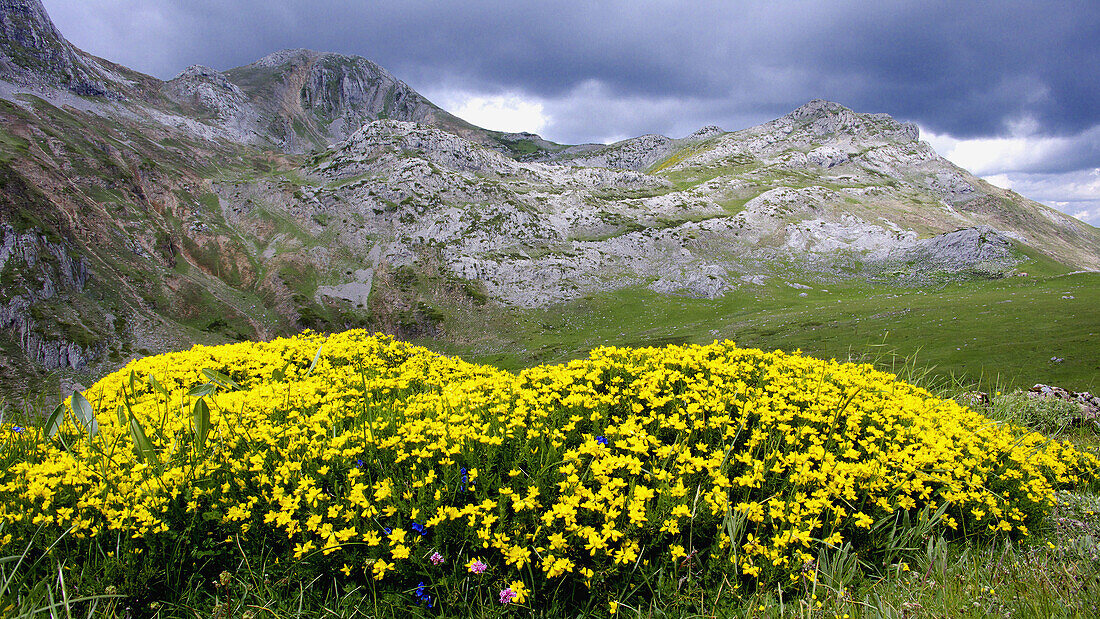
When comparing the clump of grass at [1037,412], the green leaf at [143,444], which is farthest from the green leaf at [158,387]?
the clump of grass at [1037,412]

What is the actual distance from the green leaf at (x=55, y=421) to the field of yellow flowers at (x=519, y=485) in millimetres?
72

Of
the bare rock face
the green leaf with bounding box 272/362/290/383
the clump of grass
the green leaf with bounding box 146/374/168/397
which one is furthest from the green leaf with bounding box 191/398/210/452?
the bare rock face

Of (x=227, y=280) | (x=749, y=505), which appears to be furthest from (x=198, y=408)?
(x=227, y=280)

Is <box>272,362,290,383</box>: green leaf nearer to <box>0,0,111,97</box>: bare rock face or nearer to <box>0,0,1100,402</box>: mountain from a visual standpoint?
<box>0,0,1100,402</box>: mountain

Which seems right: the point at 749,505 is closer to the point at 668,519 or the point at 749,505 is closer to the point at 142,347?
the point at 668,519

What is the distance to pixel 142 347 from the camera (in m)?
86.7

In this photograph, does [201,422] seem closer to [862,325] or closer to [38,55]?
[862,325]

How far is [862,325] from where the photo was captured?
7131 centimetres

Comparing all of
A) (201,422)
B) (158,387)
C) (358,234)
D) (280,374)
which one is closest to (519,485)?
(201,422)

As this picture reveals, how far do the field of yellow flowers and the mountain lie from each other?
98.0 metres

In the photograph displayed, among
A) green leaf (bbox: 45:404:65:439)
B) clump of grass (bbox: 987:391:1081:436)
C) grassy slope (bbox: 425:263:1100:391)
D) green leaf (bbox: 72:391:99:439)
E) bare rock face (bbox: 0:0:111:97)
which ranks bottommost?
grassy slope (bbox: 425:263:1100:391)

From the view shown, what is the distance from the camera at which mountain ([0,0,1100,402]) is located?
89500mm

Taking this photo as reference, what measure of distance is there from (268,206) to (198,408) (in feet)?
486

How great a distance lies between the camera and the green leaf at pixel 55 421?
5.62 meters
